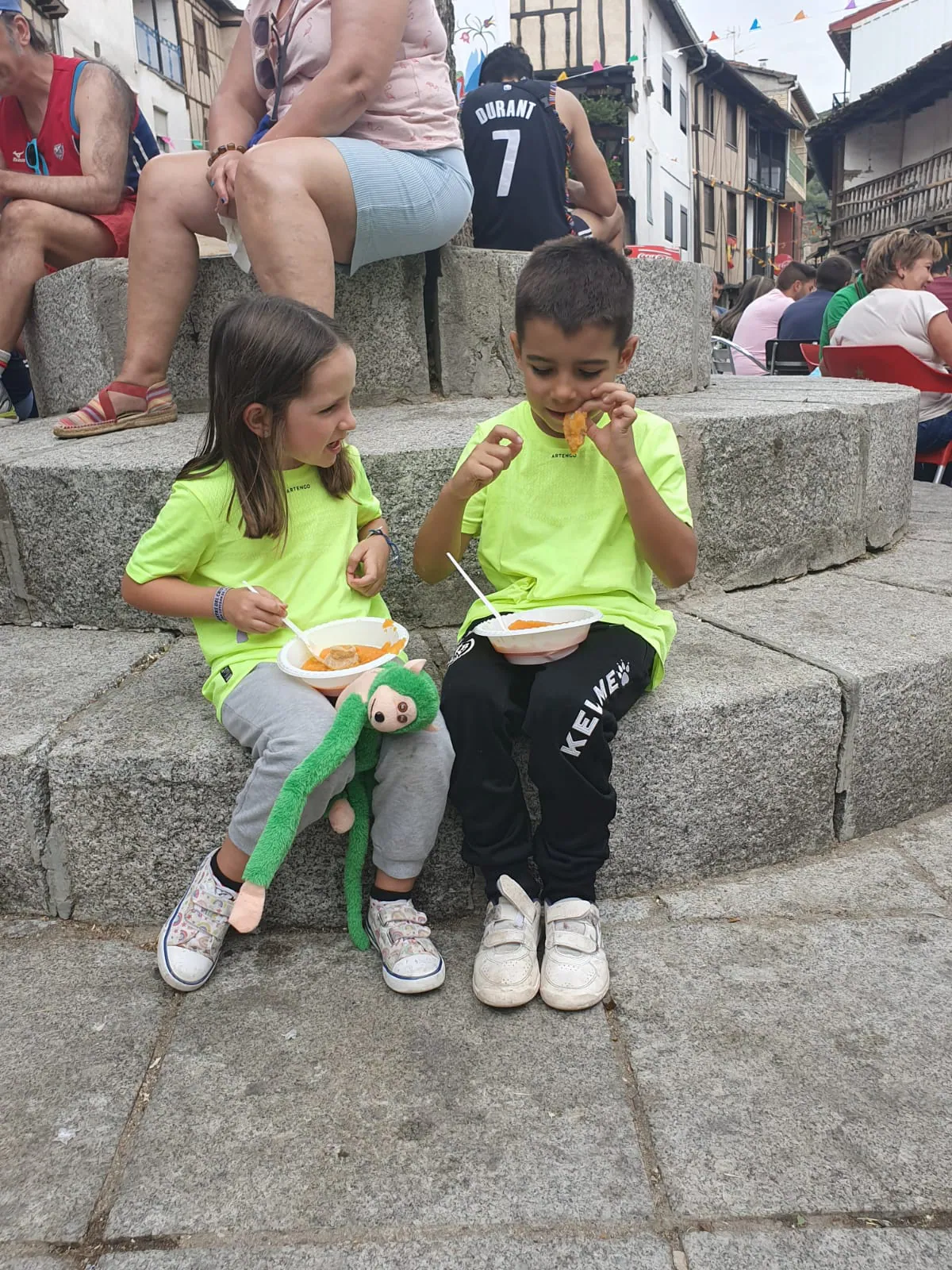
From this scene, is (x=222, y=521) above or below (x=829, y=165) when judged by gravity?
below

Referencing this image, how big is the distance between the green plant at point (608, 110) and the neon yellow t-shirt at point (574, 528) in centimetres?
2097

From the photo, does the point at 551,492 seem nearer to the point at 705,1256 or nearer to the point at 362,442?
the point at 362,442

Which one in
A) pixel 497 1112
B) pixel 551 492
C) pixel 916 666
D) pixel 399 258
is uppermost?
pixel 399 258

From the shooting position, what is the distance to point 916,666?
6.49 feet

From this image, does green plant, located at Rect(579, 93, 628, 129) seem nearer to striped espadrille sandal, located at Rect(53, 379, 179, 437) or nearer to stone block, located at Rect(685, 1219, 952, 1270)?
striped espadrille sandal, located at Rect(53, 379, 179, 437)

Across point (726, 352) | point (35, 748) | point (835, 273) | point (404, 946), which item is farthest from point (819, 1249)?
point (726, 352)

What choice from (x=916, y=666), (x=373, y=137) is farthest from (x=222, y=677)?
(x=373, y=137)

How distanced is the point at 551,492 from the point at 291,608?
1.77 feet

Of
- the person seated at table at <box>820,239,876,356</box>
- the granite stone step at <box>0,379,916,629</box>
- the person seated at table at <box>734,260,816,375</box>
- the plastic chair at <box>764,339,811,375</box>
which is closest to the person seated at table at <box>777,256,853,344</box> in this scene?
the plastic chair at <box>764,339,811,375</box>

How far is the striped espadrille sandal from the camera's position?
8.69 feet

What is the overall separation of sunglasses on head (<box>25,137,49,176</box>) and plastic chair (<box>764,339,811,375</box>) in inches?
174

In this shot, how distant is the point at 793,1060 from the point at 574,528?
967 mm

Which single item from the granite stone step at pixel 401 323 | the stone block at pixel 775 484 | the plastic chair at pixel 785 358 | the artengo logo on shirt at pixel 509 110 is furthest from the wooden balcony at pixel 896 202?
the stone block at pixel 775 484

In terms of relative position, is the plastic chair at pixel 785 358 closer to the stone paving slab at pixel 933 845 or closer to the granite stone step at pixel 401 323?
the granite stone step at pixel 401 323
